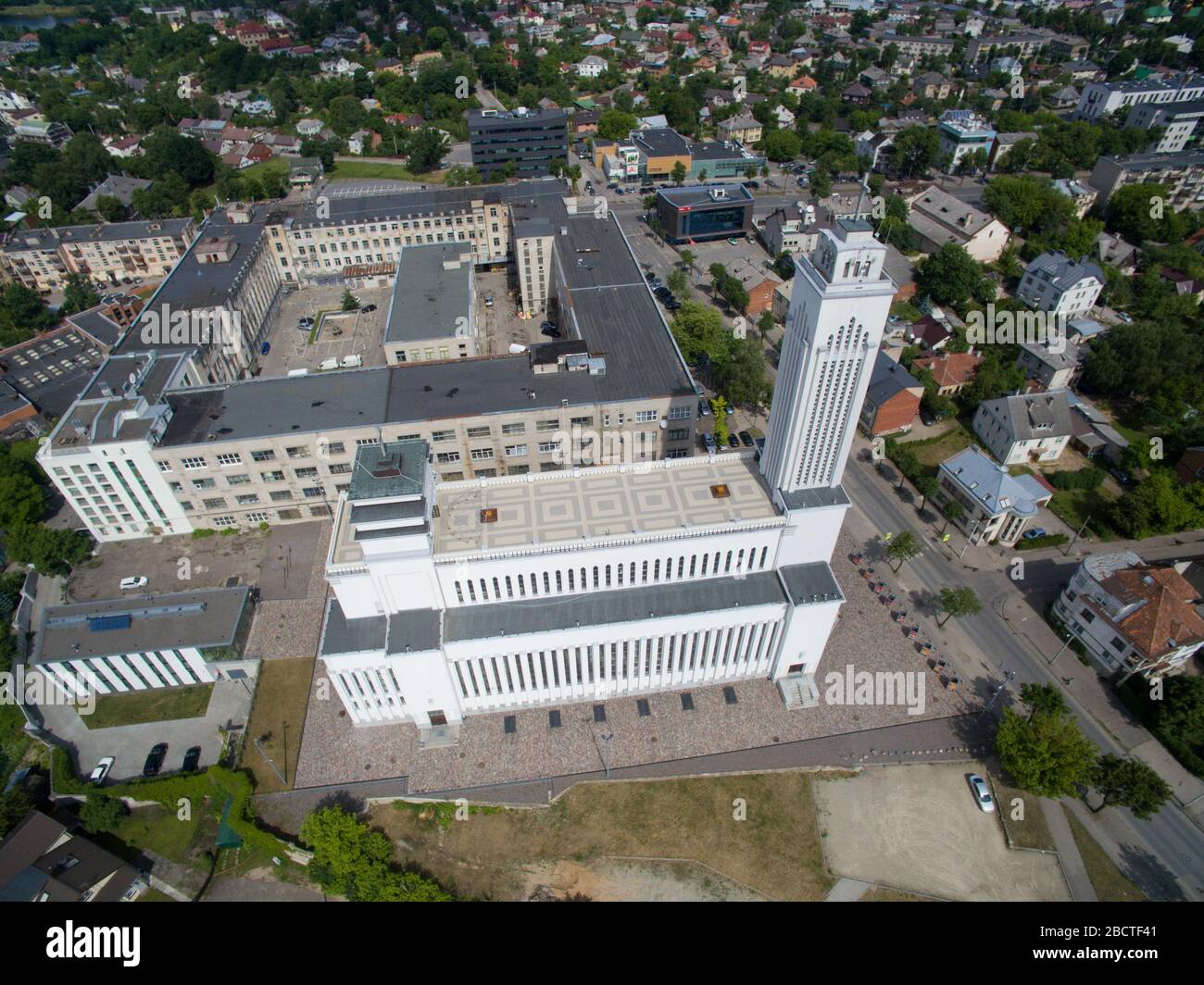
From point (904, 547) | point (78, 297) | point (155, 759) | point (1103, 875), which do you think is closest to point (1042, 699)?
point (1103, 875)

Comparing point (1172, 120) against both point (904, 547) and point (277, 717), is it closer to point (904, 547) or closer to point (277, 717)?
point (904, 547)

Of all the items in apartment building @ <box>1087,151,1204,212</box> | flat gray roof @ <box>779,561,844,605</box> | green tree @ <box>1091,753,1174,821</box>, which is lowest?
green tree @ <box>1091,753,1174,821</box>

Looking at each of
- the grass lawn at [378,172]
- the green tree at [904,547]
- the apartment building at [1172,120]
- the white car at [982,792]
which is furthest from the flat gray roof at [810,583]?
the apartment building at [1172,120]

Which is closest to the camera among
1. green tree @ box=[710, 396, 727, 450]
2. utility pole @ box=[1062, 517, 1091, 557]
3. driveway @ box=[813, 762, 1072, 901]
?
driveway @ box=[813, 762, 1072, 901]

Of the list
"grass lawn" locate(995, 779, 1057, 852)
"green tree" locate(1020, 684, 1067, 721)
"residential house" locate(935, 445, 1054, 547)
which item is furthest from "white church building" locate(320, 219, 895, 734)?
"residential house" locate(935, 445, 1054, 547)

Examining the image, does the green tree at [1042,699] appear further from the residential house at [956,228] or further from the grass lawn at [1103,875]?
the residential house at [956,228]

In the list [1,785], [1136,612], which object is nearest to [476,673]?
[1,785]

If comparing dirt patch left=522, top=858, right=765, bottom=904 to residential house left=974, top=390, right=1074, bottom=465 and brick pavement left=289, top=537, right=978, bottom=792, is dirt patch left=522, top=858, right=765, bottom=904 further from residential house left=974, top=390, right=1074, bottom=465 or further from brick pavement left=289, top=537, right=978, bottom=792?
residential house left=974, top=390, right=1074, bottom=465
